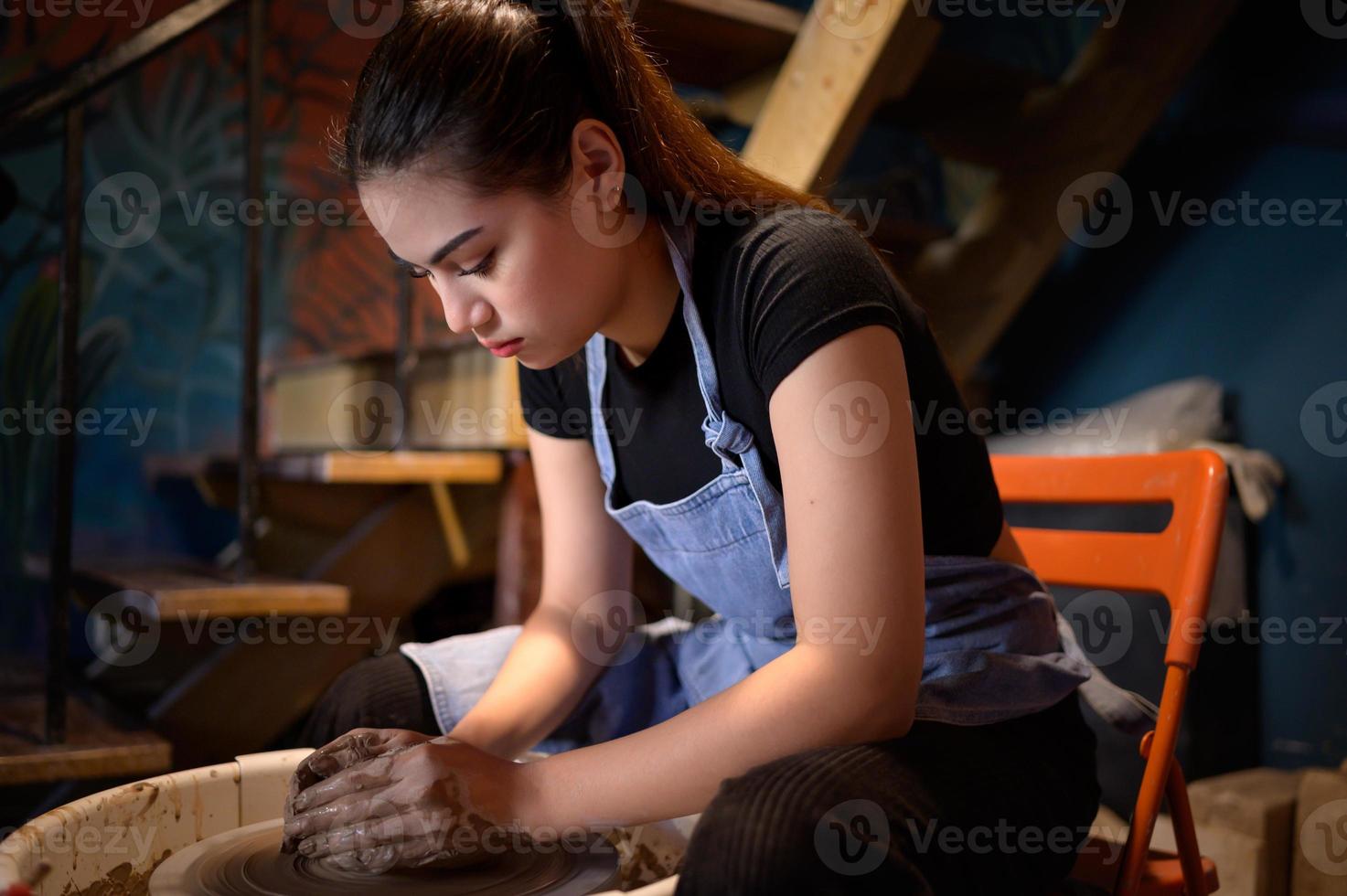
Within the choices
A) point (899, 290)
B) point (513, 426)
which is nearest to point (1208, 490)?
point (899, 290)

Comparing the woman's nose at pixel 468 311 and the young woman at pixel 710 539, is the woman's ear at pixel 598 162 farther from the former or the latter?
the woman's nose at pixel 468 311

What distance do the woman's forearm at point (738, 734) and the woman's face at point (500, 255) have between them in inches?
14.0

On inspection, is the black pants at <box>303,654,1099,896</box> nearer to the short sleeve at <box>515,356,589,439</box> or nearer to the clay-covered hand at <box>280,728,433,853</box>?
the clay-covered hand at <box>280,728,433,853</box>

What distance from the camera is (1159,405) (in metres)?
1.97

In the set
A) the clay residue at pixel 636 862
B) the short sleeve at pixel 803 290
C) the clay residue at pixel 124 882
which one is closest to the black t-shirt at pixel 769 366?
the short sleeve at pixel 803 290

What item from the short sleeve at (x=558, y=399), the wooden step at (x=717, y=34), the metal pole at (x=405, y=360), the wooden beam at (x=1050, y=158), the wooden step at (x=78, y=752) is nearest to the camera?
the short sleeve at (x=558, y=399)

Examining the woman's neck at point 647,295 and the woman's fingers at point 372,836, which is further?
the woman's neck at point 647,295

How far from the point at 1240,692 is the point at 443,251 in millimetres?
1700

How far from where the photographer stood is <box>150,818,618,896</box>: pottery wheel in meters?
0.83

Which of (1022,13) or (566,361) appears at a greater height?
(1022,13)

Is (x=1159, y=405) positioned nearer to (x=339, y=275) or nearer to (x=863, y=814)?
(x=863, y=814)

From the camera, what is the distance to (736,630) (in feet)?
Answer: 3.67

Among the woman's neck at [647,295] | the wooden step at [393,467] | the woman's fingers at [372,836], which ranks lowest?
the woman's fingers at [372,836]

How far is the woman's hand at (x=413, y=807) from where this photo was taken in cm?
81
